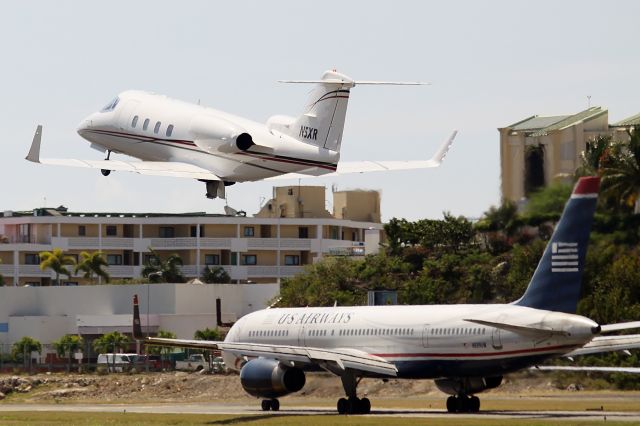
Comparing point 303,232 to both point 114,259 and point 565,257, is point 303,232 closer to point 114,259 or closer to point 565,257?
point 114,259

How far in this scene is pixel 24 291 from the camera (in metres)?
109

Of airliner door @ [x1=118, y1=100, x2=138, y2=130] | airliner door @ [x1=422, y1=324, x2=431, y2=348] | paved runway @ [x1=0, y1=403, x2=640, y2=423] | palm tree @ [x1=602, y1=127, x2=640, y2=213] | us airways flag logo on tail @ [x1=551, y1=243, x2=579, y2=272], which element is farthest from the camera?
palm tree @ [x1=602, y1=127, x2=640, y2=213]

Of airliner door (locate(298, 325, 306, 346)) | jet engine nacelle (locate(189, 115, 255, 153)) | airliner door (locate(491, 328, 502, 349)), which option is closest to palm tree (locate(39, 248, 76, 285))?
jet engine nacelle (locate(189, 115, 255, 153))

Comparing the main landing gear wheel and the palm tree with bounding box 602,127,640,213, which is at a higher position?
the palm tree with bounding box 602,127,640,213

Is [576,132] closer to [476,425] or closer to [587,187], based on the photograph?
[587,187]

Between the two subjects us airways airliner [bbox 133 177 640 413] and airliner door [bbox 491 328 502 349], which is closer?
us airways airliner [bbox 133 177 640 413]

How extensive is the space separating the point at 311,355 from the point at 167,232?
10090 centimetres

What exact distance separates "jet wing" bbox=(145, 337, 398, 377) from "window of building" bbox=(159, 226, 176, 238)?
9816cm

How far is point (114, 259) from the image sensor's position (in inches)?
5999

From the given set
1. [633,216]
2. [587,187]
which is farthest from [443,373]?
[633,216]

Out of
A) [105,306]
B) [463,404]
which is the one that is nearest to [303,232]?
[105,306]

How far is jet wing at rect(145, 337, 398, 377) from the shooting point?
54781 millimetres

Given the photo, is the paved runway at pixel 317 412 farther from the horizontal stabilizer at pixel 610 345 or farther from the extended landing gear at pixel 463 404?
the horizontal stabilizer at pixel 610 345

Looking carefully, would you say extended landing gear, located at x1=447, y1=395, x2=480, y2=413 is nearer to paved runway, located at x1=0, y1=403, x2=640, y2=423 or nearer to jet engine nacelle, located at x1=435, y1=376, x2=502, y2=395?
jet engine nacelle, located at x1=435, y1=376, x2=502, y2=395
